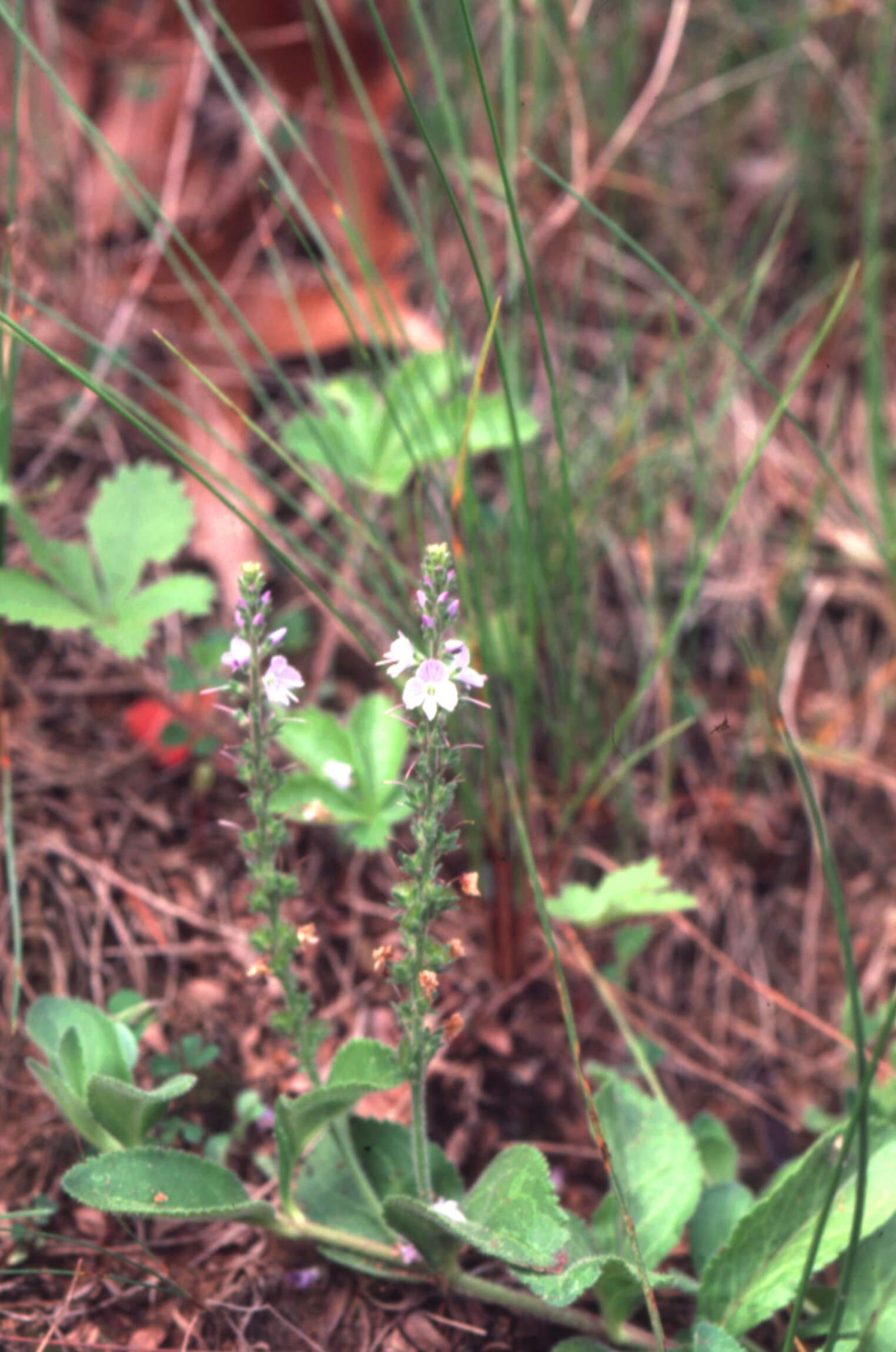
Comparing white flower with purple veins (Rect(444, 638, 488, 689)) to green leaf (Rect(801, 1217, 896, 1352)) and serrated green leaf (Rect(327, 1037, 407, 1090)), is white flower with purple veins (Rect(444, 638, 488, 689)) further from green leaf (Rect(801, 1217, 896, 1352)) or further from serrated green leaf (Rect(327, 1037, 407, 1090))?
green leaf (Rect(801, 1217, 896, 1352))

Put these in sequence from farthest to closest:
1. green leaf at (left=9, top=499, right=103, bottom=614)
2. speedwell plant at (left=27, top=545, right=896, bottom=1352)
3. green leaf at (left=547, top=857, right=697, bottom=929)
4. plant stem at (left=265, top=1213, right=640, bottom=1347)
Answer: green leaf at (left=9, top=499, right=103, bottom=614) < green leaf at (left=547, top=857, right=697, bottom=929) < plant stem at (left=265, top=1213, right=640, bottom=1347) < speedwell plant at (left=27, top=545, right=896, bottom=1352)

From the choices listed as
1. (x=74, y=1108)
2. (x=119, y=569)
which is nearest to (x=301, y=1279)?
(x=74, y=1108)

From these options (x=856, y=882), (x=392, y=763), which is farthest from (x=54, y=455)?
(x=856, y=882)

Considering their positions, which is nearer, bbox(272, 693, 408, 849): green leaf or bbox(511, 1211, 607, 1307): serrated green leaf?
bbox(511, 1211, 607, 1307): serrated green leaf

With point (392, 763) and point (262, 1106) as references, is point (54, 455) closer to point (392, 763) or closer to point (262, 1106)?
point (392, 763)

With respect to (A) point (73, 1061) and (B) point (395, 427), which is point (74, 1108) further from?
(B) point (395, 427)

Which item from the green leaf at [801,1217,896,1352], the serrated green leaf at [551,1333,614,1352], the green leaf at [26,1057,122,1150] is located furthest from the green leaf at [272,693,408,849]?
the green leaf at [801,1217,896,1352]
